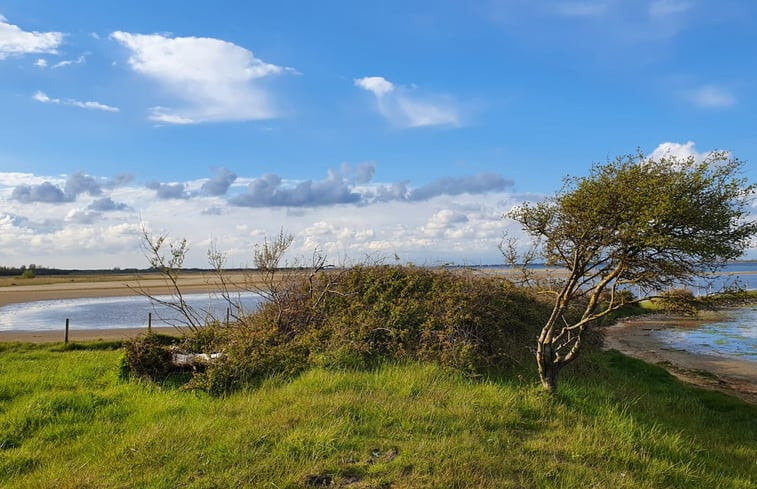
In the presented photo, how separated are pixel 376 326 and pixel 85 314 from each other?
37442 millimetres

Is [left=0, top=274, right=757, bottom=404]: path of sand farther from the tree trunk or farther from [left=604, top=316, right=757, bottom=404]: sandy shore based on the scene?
the tree trunk

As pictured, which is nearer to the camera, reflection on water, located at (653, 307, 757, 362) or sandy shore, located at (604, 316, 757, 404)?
sandy shore, located at (604, 316, 757, 404)

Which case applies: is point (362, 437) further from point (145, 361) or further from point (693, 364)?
point (693, 364)

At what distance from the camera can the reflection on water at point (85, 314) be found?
111 feet

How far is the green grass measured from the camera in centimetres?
586

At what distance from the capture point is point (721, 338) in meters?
29.1

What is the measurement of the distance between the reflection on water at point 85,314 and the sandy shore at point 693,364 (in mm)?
19514

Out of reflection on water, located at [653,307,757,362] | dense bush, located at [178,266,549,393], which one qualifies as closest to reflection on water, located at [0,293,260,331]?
dense bush, located at [178,266,549,393]

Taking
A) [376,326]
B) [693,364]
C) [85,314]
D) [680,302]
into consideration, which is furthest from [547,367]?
[85,314]

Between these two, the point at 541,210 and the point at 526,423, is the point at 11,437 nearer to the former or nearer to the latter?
the point at 526,423

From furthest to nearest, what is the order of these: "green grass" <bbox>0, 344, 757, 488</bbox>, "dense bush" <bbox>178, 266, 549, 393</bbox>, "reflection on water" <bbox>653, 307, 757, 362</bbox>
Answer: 1. "reflection on water" <bbox>653, 307, 757, 362</bbox>
2. "dense bush" <bbox>178, 266, 549, 393</bbox>
3. "green grass" <bbox>0, 344, 757, 488</bbox>

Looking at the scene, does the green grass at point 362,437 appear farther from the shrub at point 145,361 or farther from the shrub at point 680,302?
the shrub at point 680,302

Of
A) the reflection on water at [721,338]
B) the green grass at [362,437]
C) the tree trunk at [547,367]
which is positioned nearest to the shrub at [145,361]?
the green grass at [362,437]

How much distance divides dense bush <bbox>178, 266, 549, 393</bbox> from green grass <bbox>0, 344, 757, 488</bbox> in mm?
704
